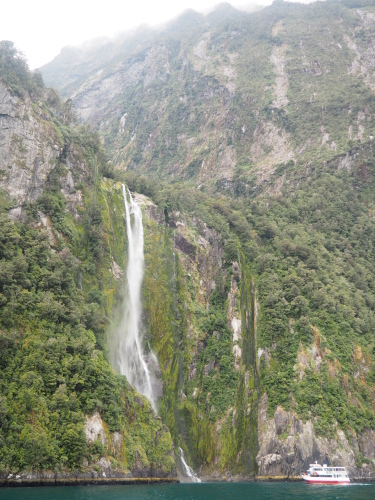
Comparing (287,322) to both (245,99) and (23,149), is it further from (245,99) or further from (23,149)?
(245,99)

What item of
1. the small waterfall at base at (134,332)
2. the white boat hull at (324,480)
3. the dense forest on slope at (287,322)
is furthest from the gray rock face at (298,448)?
the small waterfall at base at (134,332)

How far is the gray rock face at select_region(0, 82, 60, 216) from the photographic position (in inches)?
2362

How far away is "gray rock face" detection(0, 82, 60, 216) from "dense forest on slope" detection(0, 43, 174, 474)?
98 centimetres

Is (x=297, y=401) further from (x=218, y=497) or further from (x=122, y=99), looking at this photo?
(x=122, y=99)

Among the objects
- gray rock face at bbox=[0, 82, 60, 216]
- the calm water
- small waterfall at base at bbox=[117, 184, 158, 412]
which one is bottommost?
the calm water

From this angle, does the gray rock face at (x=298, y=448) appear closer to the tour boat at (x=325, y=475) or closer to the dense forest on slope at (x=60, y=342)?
the tour boat at (x=325, y=475)

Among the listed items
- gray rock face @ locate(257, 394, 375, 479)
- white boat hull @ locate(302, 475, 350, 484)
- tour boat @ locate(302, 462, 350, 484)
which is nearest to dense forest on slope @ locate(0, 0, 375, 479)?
gray rock face @ locate(257, 394, 375, 479)

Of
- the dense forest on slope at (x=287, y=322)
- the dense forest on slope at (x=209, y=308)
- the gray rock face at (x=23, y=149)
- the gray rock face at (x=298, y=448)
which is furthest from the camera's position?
the gray rock face at (x=23, y=149)

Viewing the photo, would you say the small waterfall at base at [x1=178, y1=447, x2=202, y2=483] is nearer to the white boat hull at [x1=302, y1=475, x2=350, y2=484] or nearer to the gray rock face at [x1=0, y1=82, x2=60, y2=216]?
the white boat hull at [x1=302, y1=475, x2=350, y2=484]

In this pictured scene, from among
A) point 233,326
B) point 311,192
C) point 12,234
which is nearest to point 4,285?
point 12,234

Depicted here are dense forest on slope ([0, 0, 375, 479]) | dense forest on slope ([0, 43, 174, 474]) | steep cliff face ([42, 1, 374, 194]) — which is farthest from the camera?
steep cliff face ([42, 1, 374, 194])

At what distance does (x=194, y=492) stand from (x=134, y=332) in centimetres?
2458

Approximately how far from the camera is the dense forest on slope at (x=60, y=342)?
1622 inches

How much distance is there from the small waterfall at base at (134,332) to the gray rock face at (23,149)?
51.2 ft
